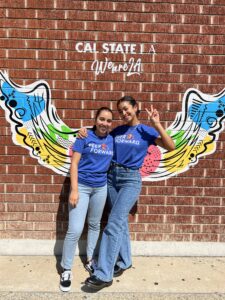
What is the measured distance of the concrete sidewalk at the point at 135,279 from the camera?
3172 millimetres

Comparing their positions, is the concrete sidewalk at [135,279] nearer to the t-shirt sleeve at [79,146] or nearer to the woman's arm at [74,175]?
the woman's arm at [74,175]

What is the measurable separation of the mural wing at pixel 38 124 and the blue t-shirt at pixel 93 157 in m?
0.56

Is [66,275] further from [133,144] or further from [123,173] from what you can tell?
[133,144]

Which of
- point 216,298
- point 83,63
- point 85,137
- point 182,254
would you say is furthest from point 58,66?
point 216,298

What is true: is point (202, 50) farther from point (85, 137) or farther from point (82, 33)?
point (85, 137)

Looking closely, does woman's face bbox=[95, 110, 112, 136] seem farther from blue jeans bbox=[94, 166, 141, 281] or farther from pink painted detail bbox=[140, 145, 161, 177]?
pink painted detail bbox=[140, 145, 161, 177]

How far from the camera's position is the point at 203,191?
390 cm

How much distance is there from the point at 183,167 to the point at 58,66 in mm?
1664

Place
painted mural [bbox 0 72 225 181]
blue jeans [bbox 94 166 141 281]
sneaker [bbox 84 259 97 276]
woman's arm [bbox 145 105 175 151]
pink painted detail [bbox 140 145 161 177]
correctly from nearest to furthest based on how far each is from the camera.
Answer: woman's arm [bbox 145 105 175 151]
blue jeans [bbox 94 166 141 281]
sneaker [bbox 84 259 97 276]
painted mural [bbox 0 72 225 181]
pink painted detail [bbox 140 145 161 177]

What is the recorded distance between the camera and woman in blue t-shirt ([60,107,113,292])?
3.21 meters

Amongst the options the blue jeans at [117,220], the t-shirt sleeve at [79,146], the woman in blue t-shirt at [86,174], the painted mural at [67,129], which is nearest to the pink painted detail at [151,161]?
the painted mural at [67,129]

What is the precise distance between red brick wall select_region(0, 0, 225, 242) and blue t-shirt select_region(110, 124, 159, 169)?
532mm

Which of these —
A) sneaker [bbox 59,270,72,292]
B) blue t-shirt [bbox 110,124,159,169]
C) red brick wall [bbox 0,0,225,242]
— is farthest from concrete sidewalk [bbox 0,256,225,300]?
blue t-shirt [bbox 110,124,159,169]

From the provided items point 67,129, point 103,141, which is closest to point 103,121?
point 103,141
